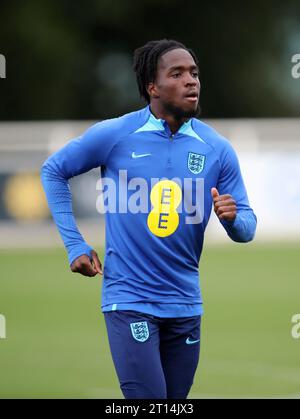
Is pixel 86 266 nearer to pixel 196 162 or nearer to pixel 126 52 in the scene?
pixel 196 162

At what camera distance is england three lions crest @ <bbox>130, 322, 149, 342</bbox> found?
606 cm

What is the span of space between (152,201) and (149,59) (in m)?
0.81

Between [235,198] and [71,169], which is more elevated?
[71,169]

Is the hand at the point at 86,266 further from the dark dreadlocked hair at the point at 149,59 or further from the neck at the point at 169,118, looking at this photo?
the dark dreadlocked hair at the point at 149,59

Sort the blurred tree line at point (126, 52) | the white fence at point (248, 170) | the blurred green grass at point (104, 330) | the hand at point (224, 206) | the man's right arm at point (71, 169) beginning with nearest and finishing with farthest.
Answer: the hand at point (224, 206), the man's right arm at point (71, 169), the blurred green grass at point (104, 330), the white fence at point (248, 170), the blurred tree line at point (126, 52)

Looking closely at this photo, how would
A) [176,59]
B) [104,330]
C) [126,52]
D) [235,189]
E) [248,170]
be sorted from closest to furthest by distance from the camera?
[176,59], [235,189], [104,330], [248,170], [126,52]

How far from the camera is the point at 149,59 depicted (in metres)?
6.44

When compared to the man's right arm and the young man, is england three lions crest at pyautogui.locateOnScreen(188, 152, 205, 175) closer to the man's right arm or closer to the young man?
the young man

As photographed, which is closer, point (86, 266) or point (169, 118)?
point (86, 266)

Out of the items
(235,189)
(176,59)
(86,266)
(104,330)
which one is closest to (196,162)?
(235,189)

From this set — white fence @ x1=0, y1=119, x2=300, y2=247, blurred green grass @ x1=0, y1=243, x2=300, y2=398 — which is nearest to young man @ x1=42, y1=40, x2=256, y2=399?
blurred green grass @ x1=0, y1=243, x2=300, y2=398

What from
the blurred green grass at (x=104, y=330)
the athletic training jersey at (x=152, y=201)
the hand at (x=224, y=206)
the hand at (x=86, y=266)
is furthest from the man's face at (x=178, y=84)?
the blurred green grass at (x=104, y=330)

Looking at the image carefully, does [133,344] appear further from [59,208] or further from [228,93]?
[228,93]

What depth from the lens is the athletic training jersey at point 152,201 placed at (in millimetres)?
6184
